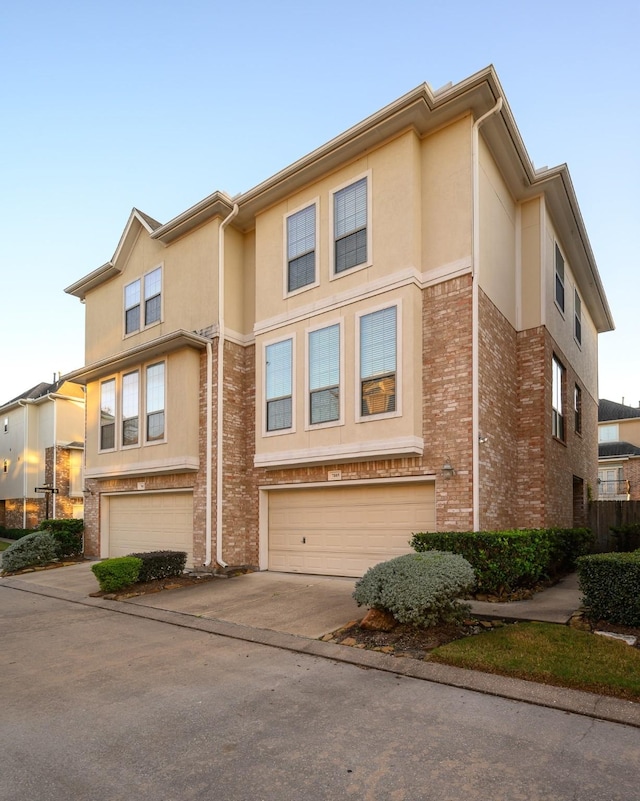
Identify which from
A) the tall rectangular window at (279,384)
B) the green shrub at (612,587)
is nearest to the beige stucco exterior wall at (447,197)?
the tall rectangular window at (279,384)

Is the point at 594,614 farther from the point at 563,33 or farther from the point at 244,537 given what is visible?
the point at 563,33

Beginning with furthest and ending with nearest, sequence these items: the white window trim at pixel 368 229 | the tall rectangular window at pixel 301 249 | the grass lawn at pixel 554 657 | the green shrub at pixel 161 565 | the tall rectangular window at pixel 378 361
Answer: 1. the tall rectangular window at pixel 301 249
2. the green shrub at pixel 161 565
3. the white window trim at pixel 368 229
4. the tall rectangular window at pixel 378 361
5. the grass lawn at pixel 554 657

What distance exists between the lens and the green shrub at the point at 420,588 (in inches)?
271

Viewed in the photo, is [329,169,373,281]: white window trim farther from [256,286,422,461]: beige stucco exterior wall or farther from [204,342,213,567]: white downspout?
[204,342,213,567]: white downspout

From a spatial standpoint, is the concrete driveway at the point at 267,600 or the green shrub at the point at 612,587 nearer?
the green shrub at the point at 612,587

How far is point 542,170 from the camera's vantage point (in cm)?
1248

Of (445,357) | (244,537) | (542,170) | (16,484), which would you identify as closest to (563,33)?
(542,170)

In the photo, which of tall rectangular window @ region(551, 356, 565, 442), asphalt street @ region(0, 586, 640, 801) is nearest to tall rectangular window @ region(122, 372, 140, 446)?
asphalt street @ region(0, 586, 640, 801)

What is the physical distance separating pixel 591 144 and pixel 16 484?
3003 cm

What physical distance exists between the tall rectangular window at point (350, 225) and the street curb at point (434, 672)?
729 centimetres

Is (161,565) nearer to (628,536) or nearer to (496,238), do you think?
(496,238)

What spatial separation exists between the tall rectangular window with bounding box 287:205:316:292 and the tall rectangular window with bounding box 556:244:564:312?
20.8 feet

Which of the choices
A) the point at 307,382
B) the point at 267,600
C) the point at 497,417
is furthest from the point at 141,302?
the point at 497,417

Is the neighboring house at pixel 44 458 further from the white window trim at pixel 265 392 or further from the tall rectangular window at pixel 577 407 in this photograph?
the tall rectangular window at pixel 577 407
